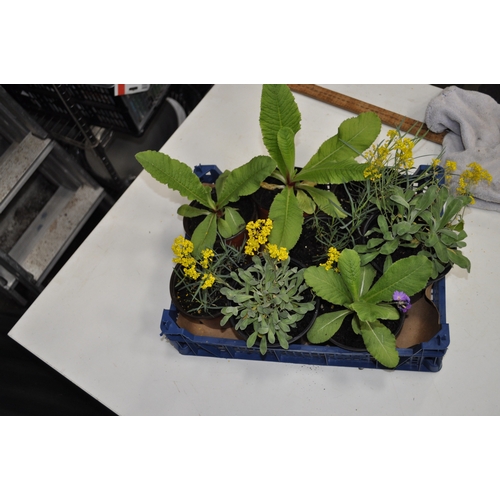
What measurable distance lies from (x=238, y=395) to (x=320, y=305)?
35 cm

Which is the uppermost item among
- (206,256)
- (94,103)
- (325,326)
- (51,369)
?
(94,103)

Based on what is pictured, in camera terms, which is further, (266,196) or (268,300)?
(266,196)

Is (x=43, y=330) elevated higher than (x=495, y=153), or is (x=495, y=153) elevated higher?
(x=495, y=153)

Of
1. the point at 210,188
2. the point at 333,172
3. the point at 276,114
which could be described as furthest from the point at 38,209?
the point at 333,172

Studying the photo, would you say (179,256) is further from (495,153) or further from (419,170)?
(495,153)

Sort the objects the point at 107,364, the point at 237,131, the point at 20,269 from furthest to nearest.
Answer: the point at 20,269
the point at 237,131
the point at 107,364

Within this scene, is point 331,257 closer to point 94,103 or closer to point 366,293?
point 366,293

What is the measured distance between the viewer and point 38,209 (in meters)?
2.30

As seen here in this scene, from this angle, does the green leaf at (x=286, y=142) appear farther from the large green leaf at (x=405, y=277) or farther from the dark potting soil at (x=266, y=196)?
the large green leaf at (x=405, y=277)

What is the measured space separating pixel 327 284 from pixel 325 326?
0.36 feet

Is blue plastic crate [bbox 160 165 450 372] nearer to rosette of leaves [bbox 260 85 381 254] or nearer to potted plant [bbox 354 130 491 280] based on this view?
potted plant [bbox 354 130 491 280]

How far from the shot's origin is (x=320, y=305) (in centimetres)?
136

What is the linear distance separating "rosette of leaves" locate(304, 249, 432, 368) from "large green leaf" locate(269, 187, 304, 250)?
10cm

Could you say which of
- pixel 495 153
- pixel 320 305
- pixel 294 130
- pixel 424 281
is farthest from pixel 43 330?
pixel 495 153
